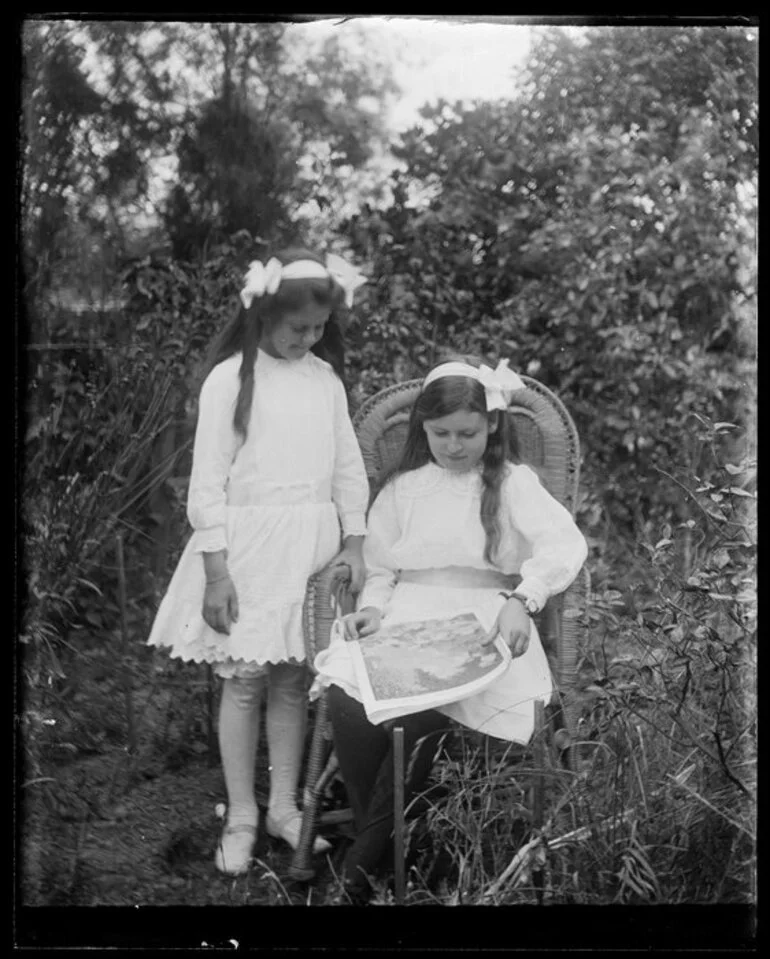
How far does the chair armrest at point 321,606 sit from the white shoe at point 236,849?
567 millimetres

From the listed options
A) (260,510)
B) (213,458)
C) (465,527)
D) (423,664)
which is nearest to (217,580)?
(260,510)

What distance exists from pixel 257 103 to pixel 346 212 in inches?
17.2

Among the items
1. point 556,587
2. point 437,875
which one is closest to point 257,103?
point 556,587

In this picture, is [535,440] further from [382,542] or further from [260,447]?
[260,447]

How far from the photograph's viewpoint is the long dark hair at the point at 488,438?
3514mm

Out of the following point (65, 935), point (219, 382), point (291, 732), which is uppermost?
point (219, 382)

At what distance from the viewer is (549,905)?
11.4ft

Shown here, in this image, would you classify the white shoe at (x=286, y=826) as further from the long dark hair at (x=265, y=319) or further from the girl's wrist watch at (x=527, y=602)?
the long dark hair at (x=265, y=319)

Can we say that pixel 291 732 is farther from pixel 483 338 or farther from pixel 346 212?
pixel 346 212

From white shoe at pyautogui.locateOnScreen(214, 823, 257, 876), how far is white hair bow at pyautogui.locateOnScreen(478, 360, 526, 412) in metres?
1.51

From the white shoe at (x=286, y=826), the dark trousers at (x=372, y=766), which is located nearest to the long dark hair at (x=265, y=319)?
the dark trousers at (x=372, y=766)

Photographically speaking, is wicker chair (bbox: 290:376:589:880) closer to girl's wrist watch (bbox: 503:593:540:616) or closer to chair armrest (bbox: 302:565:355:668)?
chair armrest (bbox: 302:565:355:668)

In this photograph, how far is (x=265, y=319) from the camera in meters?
3.48

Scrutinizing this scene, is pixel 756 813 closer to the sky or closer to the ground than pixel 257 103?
closer to the ground
